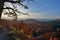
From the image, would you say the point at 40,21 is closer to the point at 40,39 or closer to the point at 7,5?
the point at 40,39

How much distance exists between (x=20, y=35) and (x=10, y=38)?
0.15 m

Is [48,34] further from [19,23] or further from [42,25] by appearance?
[19,23]

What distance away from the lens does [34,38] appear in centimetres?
337

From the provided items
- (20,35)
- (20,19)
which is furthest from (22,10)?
(20,35)

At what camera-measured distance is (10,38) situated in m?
3.41

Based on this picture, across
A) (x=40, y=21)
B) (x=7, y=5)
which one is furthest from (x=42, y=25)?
(x=7, y=5)

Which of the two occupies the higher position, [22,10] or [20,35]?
[22,10]

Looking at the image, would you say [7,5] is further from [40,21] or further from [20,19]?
[40,21]

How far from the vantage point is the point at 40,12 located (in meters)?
3.40

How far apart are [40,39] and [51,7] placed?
47 centimetres

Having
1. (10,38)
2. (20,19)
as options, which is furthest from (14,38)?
(20,19)

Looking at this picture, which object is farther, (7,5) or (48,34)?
(7,5)

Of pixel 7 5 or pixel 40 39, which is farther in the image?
pixel 7 5

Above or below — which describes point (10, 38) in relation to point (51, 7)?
below
